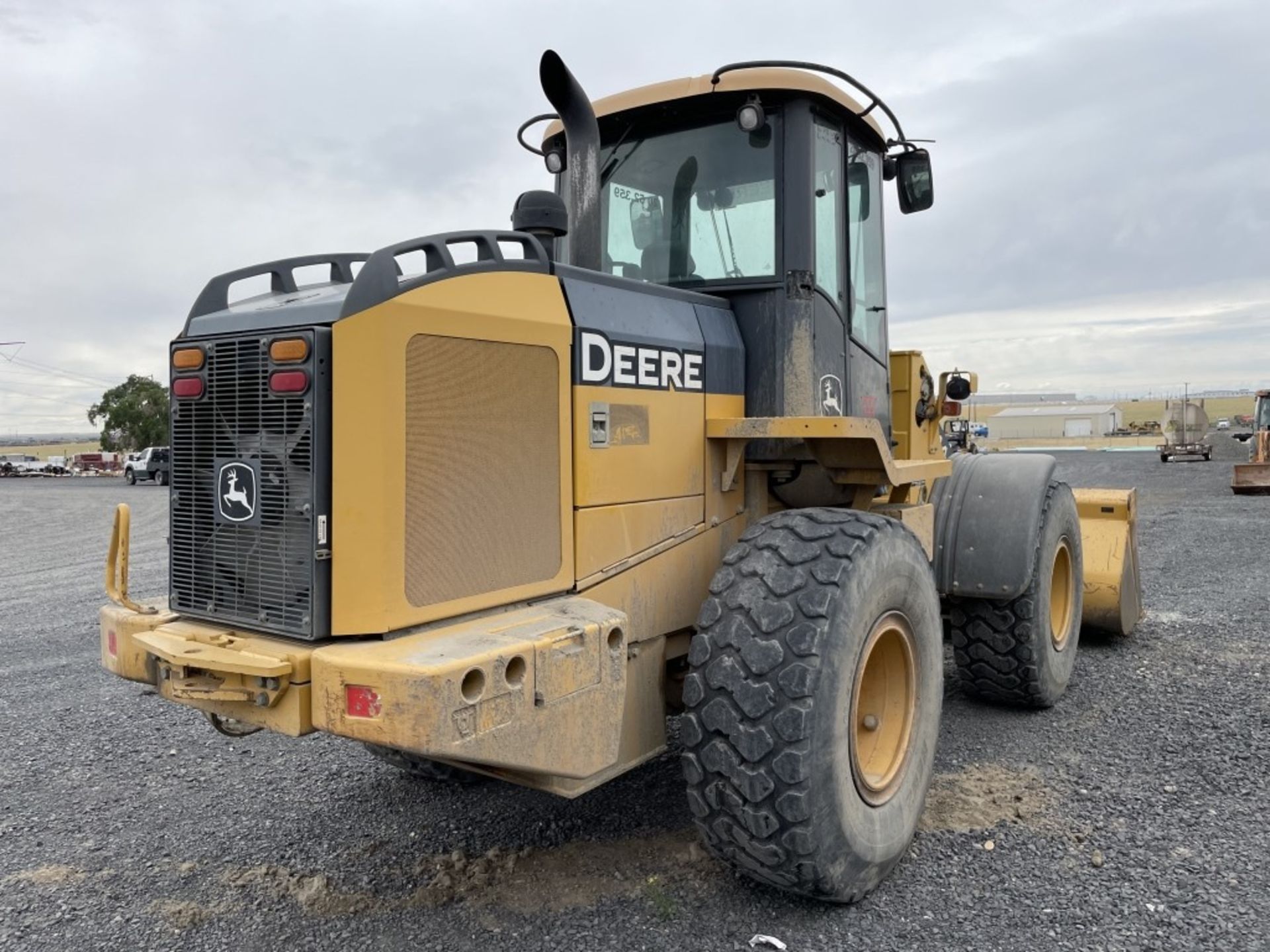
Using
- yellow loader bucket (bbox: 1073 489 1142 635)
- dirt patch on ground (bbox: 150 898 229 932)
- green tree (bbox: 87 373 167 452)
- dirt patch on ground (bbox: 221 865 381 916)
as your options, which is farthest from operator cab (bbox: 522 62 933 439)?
green tree (bbox: 87 373 167 452)

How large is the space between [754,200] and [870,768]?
2.27 m

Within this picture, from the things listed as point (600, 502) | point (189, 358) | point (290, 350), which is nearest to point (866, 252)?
point (600, 502)

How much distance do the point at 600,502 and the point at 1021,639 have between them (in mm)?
2903

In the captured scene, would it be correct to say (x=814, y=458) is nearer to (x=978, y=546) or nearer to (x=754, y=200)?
(x=754, y=200)

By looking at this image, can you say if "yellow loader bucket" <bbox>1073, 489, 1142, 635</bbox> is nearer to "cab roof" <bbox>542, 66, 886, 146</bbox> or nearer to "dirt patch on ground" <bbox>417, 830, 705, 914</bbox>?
"cab roof" <bbox>542, 66, 886, 146</bbox>

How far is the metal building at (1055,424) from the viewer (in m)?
75.6

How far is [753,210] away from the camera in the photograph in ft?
13.1

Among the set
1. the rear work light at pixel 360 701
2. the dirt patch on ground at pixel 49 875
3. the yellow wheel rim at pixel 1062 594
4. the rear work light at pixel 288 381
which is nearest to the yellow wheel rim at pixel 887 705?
the rear work light at pixel 360 701

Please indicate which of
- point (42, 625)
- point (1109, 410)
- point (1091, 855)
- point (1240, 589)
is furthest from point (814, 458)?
point (1109, 410)

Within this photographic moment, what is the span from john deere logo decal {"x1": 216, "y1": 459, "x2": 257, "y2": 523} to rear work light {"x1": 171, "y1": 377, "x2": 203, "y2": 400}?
0.85 ft

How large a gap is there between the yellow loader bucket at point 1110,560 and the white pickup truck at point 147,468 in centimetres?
3865

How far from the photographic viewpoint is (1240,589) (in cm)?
899

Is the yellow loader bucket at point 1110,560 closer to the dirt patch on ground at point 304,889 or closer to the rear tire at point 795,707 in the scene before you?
the rear tire at point 795,707

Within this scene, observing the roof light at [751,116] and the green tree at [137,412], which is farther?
the green tree at [137,412]
